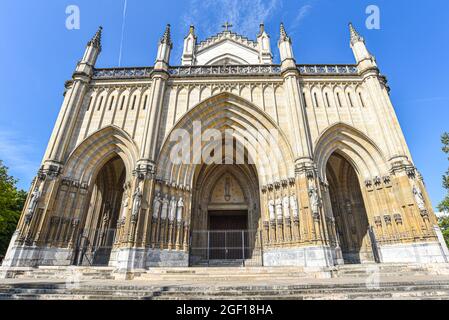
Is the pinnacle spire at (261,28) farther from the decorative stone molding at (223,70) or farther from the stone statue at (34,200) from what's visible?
the stone statue at (34,200)

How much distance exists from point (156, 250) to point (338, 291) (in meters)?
8.95

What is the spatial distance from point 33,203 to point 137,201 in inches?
207

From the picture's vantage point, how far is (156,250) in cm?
1122

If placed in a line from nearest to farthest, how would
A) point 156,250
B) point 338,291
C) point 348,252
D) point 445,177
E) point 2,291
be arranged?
point 338,291 → point 2,291 → point 156,250 → point 348,252 → point 445,177

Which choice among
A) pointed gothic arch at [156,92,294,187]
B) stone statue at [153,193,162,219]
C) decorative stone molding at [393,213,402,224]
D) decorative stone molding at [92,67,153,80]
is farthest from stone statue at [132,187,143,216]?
decorative stone molding at [393,213,402,224]

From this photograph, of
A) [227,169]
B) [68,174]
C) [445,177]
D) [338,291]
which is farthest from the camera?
[227,169]

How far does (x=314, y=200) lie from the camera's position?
1117 cm

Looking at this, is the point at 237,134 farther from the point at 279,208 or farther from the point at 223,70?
the point at 279,208

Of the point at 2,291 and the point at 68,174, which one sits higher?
the point at 68,174

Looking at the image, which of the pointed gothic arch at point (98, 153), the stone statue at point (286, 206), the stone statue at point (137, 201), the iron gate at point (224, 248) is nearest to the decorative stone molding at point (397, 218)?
the stone statue at point (286, 206)
